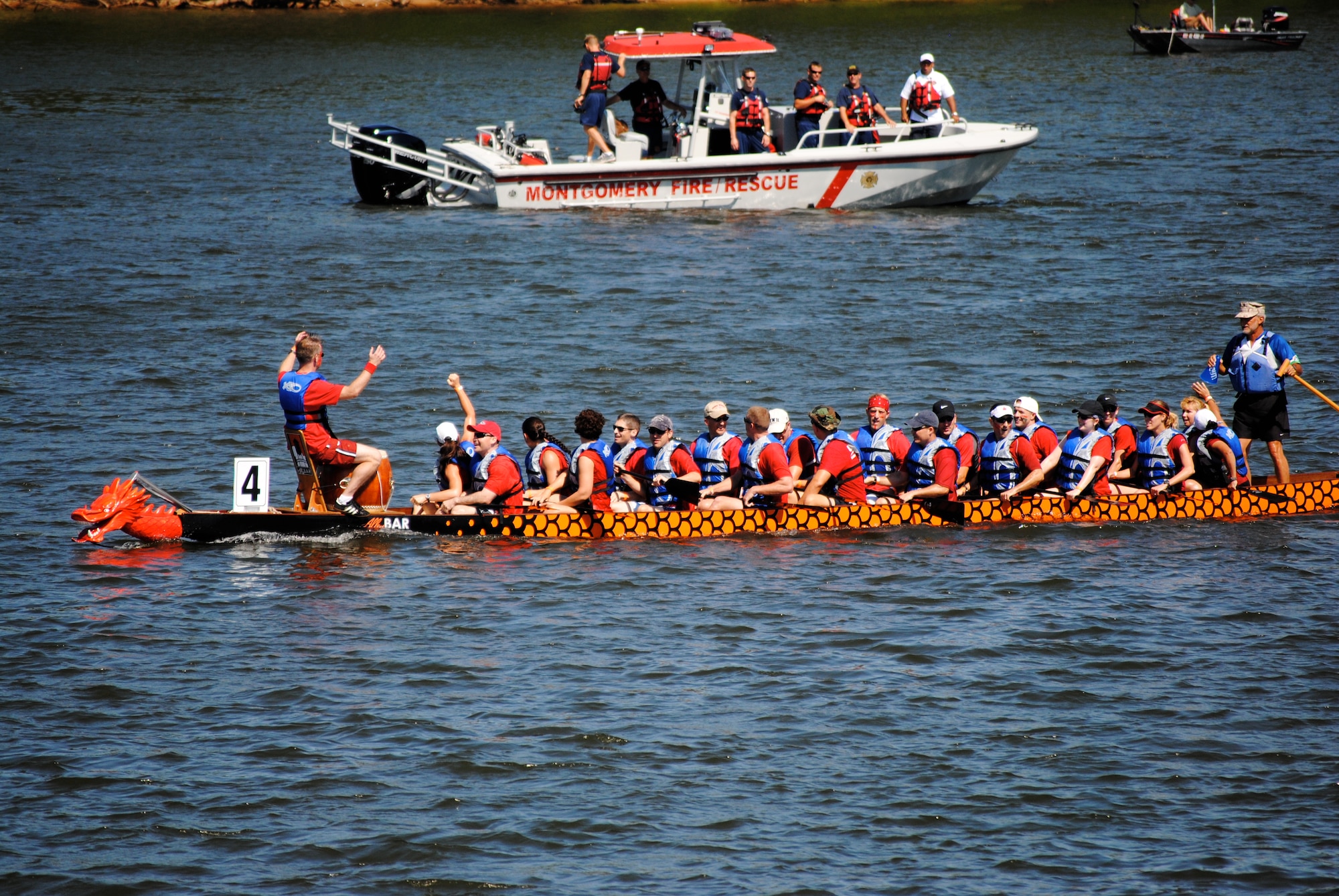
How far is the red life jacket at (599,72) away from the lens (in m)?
24.6

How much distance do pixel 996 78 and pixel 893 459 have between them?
38864mm

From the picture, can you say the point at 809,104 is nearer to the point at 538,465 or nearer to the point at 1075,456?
the point at 1075,456

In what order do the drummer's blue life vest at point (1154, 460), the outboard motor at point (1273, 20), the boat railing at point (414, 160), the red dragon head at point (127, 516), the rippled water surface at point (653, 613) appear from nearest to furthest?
the rippled water surface at point (653, 613) → the red dragon head at point (127, 516) → the drummer's blue life vest at point (1154, 460) → the boat railing at point (414, 160) → the outboard motor at point (1273, 20)

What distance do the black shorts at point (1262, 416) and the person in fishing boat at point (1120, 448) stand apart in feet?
3.57

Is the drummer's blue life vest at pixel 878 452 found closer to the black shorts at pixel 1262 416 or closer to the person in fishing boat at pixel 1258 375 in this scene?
the person in fishing boat at pixel 1258 375

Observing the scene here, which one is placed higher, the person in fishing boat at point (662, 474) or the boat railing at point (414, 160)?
the boat railing at point (414, 160)

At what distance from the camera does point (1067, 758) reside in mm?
9992

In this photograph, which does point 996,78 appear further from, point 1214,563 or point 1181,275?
point 1214,563

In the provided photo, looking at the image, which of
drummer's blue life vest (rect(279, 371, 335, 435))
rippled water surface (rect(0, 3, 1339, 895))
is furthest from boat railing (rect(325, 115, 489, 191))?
drummer's blue life vest (rect(279, 371, 335, 435))

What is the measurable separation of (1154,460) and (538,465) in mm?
5967

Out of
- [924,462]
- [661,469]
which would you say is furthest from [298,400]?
[924,462]

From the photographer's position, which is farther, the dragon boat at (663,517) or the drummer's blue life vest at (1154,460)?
the drummer's blue life vest at (1154,460)

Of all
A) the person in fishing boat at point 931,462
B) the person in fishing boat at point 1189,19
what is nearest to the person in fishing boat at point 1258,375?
the person in fishing boat at point 931,462

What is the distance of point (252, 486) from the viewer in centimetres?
1373
